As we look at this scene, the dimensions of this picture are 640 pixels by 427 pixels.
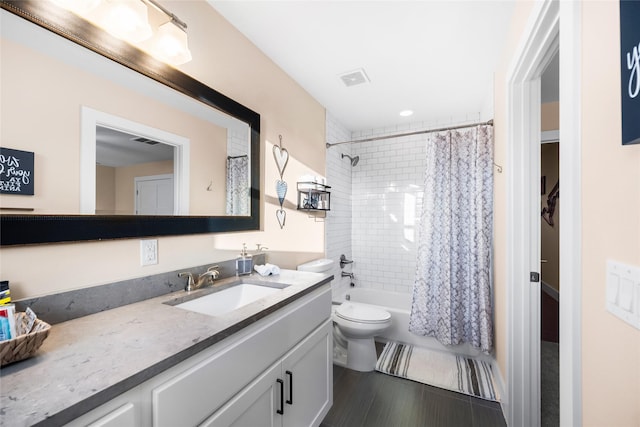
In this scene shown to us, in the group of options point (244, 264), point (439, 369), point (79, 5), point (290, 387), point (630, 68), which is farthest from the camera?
point (439, 369)

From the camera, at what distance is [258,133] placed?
1.91 meters

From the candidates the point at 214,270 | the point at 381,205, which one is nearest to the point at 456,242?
the point at 381,205

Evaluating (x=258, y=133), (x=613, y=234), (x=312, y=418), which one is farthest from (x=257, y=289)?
(x=613, y=234)

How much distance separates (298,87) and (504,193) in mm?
1868

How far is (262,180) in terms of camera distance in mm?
1979

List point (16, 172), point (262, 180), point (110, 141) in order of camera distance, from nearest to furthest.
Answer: point (16, 172) < point (110, 141) < point (262, 180)

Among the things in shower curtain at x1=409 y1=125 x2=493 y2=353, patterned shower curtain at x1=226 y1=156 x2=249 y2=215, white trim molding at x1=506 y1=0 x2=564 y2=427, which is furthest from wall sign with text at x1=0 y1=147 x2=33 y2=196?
shower curtain at x1=409 y1=125 x2=493 y2=353

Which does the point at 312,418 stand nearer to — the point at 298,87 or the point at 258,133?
the point at 258,133

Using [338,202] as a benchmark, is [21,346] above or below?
below

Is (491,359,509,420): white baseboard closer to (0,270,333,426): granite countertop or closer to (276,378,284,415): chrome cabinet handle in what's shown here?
(276,378,284,415): chrome cabinet handle

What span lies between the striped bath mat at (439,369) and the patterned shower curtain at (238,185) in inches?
69.5

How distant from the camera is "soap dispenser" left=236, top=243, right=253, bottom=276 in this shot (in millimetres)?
→ 1660

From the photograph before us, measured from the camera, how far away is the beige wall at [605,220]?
0.54m

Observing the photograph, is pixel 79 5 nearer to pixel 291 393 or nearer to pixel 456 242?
pixel 291 393
